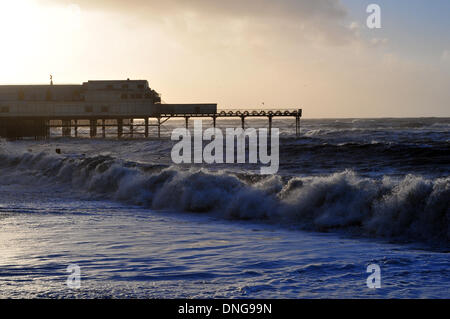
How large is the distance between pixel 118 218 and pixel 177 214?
2254mm

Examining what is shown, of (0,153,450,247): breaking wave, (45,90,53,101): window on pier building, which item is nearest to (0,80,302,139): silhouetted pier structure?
(45,90,53,101): window on pier building

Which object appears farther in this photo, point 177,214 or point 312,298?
point 177,214

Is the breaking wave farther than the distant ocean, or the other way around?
the breaking wave

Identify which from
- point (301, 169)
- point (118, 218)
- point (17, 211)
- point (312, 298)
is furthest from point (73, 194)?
point (312, 298)

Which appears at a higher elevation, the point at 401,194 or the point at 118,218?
the point at 401,194

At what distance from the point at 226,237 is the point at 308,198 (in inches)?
172

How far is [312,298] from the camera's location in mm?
8383

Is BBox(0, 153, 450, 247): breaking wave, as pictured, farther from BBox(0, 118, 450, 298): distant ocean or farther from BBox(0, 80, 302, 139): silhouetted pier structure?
BBox(0, 80, 302, 139): silhouetted pier structure

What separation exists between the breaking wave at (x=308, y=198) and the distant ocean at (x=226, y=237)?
41 millimetres

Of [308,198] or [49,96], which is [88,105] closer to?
[49,96]

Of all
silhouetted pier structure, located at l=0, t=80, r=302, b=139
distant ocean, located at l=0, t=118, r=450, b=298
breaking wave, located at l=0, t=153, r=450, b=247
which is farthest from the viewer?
silhouetted pier structure, located at l=0, t=80, r=302, b=139

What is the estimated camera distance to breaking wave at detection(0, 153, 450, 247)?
14367mm

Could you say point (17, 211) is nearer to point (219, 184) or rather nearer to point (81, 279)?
point (219, 184)

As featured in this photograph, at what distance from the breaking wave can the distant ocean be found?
4 cm
